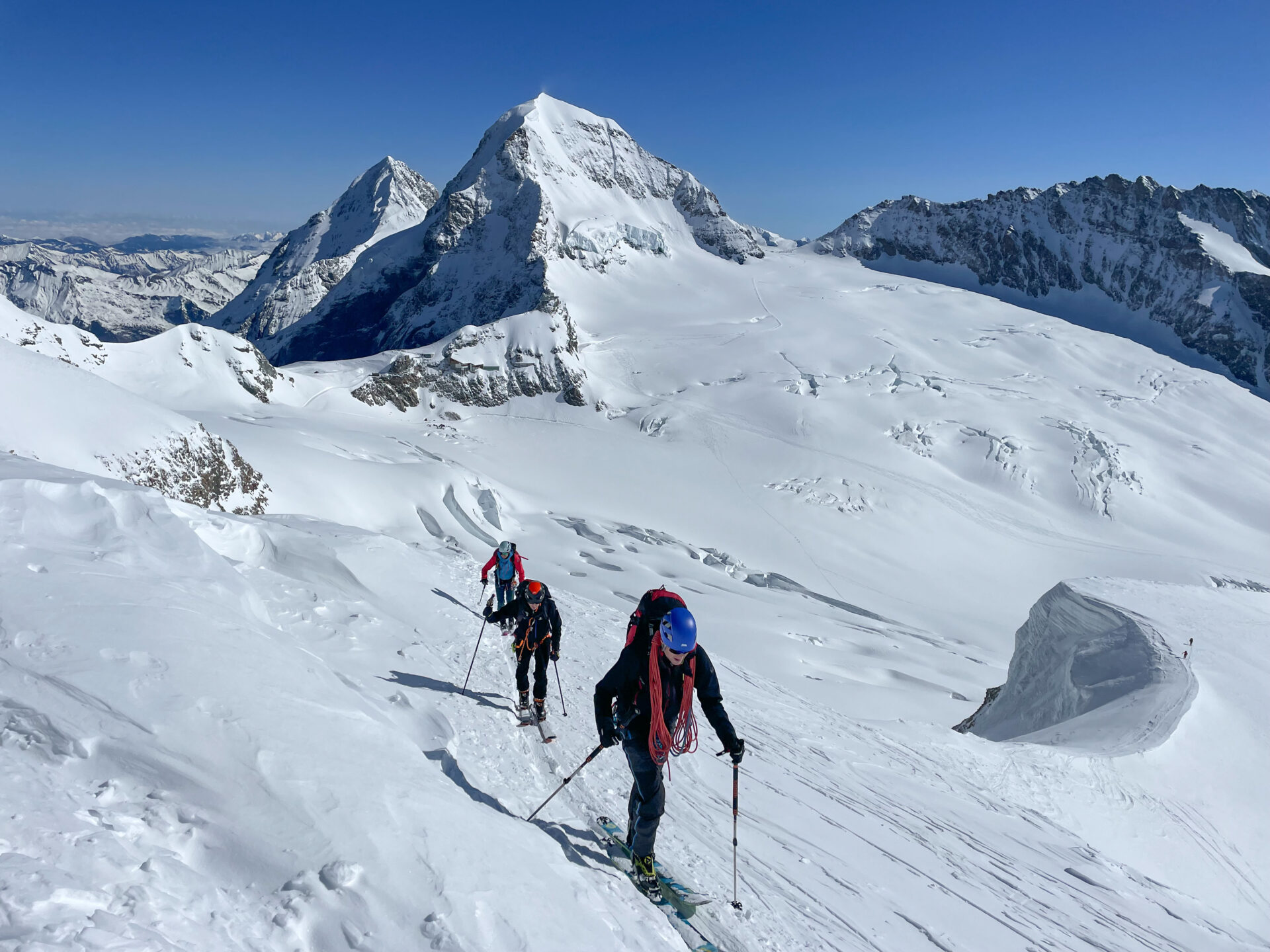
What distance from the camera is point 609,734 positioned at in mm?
5293

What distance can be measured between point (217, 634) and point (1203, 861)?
12179 millimetres

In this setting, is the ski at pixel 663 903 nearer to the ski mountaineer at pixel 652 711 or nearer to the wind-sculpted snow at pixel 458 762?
the ski mountaineer at pixel 652 711

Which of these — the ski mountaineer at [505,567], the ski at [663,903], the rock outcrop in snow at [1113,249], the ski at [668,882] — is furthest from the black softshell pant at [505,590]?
the rock outcrop in snow at [1113,249]

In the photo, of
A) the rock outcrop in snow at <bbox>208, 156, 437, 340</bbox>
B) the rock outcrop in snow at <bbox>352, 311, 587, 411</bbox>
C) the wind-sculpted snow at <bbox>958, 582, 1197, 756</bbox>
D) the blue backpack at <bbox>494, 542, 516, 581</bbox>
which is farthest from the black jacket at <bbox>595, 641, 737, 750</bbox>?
the rock outcrop in snow at <bbox>208, 156, 437, 340</bbox>

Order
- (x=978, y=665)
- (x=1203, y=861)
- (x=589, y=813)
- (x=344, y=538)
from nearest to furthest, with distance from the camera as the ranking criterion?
(x=589, y=813), (x=1203, y=861), (x=344, y=538), (x=978, y=665)

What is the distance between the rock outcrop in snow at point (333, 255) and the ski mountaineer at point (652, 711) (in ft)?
560

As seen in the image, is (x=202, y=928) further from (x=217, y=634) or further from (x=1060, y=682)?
(x=1060, y=682)

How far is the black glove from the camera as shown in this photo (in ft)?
17.3

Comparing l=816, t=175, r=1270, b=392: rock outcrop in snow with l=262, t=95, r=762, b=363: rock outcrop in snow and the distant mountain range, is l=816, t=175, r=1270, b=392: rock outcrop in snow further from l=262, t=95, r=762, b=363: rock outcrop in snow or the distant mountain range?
l=262, t=95, r=762, b=363: rock outcrop in snow

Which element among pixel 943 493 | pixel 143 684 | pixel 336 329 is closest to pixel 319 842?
pixel 143 684

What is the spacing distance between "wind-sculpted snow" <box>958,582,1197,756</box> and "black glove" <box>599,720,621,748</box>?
937 cm

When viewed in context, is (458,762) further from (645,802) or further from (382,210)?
(382,210)

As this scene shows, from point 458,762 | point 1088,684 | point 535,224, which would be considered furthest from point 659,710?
point 535,224

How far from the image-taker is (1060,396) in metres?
69.5
